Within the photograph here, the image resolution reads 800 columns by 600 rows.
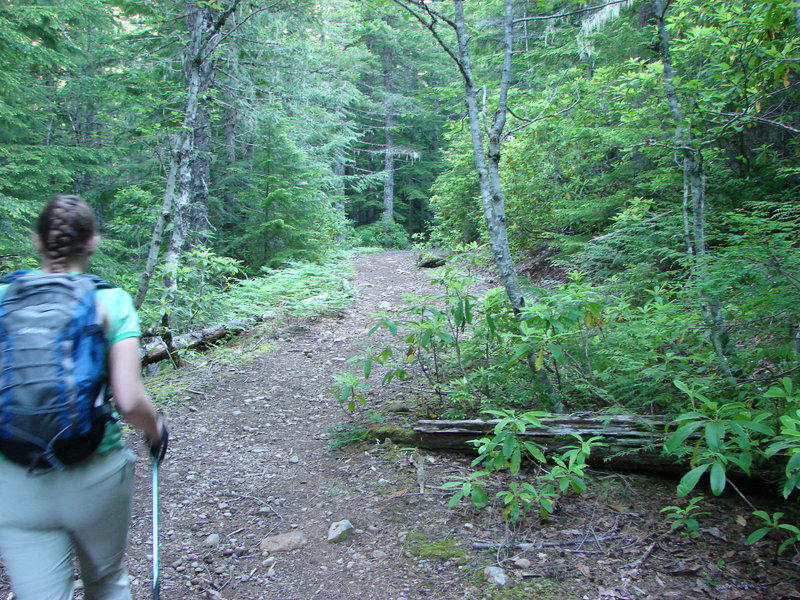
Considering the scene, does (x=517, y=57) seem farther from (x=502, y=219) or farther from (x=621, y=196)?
(x=502, y=219)

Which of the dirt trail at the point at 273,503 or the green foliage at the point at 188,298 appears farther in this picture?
the green foliage at the point at 188,298

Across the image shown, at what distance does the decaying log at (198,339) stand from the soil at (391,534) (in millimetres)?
1708

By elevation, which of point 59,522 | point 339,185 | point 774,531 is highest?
point 339,185

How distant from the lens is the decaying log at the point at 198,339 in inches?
243

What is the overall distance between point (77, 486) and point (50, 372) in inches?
16.9

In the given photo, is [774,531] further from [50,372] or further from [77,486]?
[50,372]

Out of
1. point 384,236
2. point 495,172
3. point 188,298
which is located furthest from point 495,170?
point 384,236

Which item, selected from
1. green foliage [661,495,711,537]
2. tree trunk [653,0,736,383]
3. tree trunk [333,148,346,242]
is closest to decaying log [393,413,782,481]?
green foliage [661,495,711,537]

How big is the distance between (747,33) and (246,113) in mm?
9467

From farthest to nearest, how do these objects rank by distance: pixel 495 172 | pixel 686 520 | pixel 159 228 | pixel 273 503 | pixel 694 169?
pixel 159 228
pixel 495 172
pixel 694 169
pixel 273 503
pixel 686 520

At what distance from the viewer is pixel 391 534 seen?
10.2 feet

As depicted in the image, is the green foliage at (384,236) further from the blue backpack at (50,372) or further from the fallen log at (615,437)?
the blue backpack at (50,372)

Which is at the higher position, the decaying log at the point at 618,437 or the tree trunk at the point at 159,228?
the tree trunk at the point at 159,228

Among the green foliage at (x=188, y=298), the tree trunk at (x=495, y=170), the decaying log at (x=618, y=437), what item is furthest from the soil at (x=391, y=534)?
the green foliage at (x=188, y=298)
